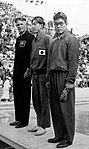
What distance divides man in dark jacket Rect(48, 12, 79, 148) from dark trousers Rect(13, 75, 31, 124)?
3.49 ft

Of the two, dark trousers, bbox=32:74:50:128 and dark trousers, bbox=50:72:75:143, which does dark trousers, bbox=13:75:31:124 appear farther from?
dark trousers, bbox=50:72:75:143

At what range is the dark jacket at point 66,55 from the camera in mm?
3246

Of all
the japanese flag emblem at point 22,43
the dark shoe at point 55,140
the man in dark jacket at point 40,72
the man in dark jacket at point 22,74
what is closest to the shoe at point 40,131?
Result: the man in dark jacket at point 40,72

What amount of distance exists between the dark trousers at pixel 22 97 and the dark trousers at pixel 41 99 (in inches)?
16.6

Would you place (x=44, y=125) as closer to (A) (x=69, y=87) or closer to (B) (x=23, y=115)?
(B) (x=23, y=115)

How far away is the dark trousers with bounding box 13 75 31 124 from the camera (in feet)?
14.8

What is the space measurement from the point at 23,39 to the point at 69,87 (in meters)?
1.51

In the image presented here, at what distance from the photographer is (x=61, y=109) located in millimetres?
3312

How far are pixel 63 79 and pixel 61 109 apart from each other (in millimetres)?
315

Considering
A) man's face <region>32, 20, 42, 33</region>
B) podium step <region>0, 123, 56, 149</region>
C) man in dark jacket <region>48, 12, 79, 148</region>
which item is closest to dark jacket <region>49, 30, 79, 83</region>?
man in dark jacket <region>48, 12, 79, 148</region>

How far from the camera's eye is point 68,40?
3.31 meters

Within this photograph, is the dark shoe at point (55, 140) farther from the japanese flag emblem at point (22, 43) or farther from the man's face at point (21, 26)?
the man's face at point (21, 26)

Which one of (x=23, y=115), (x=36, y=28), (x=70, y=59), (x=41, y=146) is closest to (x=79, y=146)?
(x=41, y=146)

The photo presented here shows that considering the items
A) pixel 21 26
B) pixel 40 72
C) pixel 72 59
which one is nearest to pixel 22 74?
pixel 40 72
